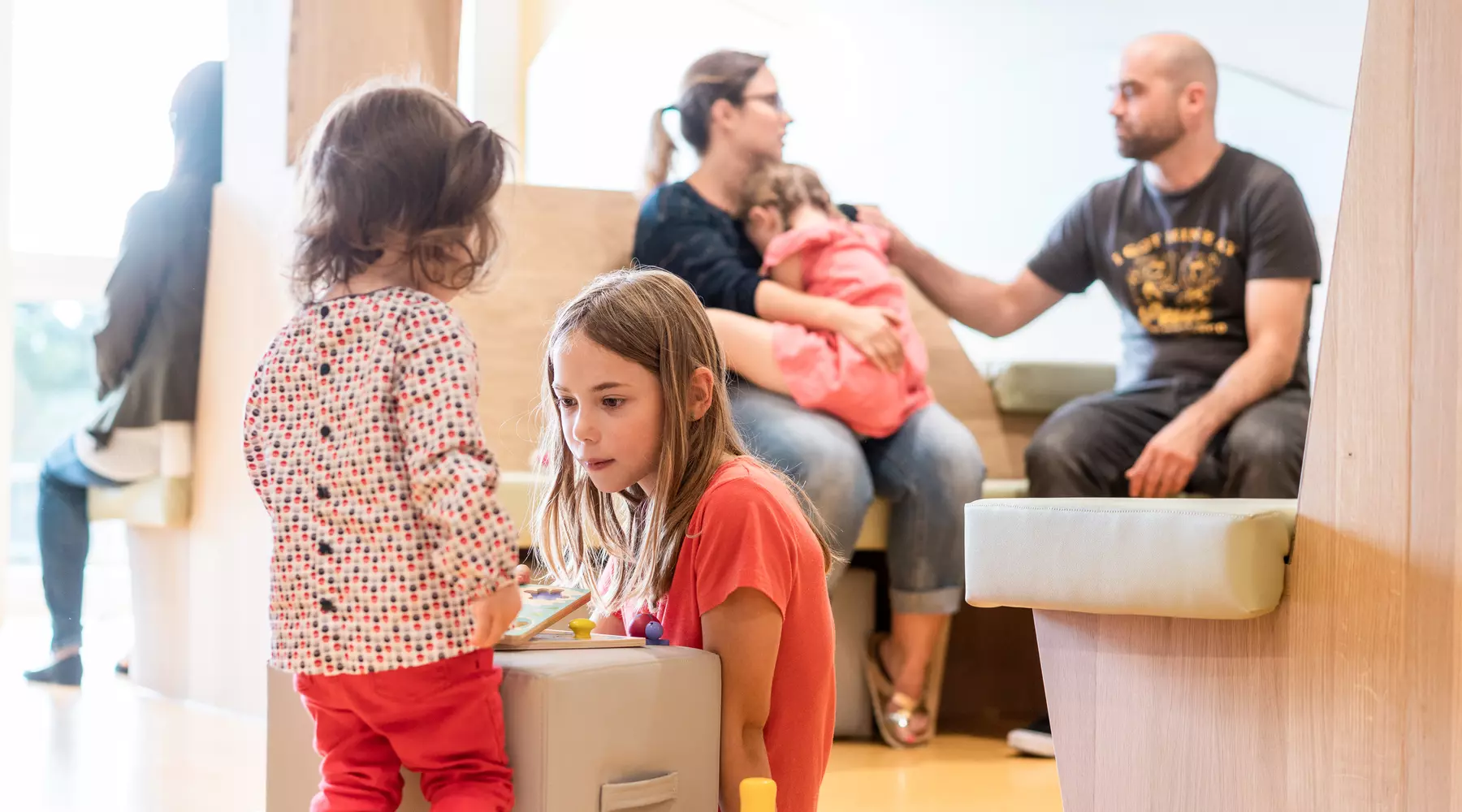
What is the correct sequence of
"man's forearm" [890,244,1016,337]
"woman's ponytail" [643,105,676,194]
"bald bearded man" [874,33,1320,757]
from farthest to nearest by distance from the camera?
1. "man's forearm" [890,244,1016,337]
2. "woman's ponytail" [643,105,676,194]
3. "bald bearded man" [874,33,1320,757]

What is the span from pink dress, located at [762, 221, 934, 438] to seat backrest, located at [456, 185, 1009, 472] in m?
0.34

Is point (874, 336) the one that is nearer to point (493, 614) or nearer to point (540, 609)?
point (540, 609)

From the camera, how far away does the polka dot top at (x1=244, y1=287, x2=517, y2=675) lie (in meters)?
0.95

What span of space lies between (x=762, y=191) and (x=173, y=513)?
1.00 m

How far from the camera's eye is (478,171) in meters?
1.08

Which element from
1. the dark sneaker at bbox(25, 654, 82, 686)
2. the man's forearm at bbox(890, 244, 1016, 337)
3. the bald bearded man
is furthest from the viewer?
the man's forearm at bbox(890, 244, 1016, 337)

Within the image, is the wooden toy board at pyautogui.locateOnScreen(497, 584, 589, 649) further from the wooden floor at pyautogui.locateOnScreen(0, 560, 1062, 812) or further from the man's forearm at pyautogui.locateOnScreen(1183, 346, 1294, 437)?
the man's forearm at pyautogui.locateOnScreen(1183, 346, 1294, 437)

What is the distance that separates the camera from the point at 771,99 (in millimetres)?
2170

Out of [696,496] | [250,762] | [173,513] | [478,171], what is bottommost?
[250,762]

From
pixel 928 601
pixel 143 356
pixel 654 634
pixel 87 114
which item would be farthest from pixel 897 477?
pixel 87 114

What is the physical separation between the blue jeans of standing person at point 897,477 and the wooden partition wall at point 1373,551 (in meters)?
0.76

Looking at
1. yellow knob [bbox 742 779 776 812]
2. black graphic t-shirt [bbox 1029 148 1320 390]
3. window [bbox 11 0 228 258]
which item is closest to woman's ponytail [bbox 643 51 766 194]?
black graphic t-shirt [bbox 1029 148 1320 390]

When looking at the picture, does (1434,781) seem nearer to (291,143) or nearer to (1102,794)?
(1102,794)

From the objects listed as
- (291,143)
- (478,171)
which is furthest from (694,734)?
(291,143)
